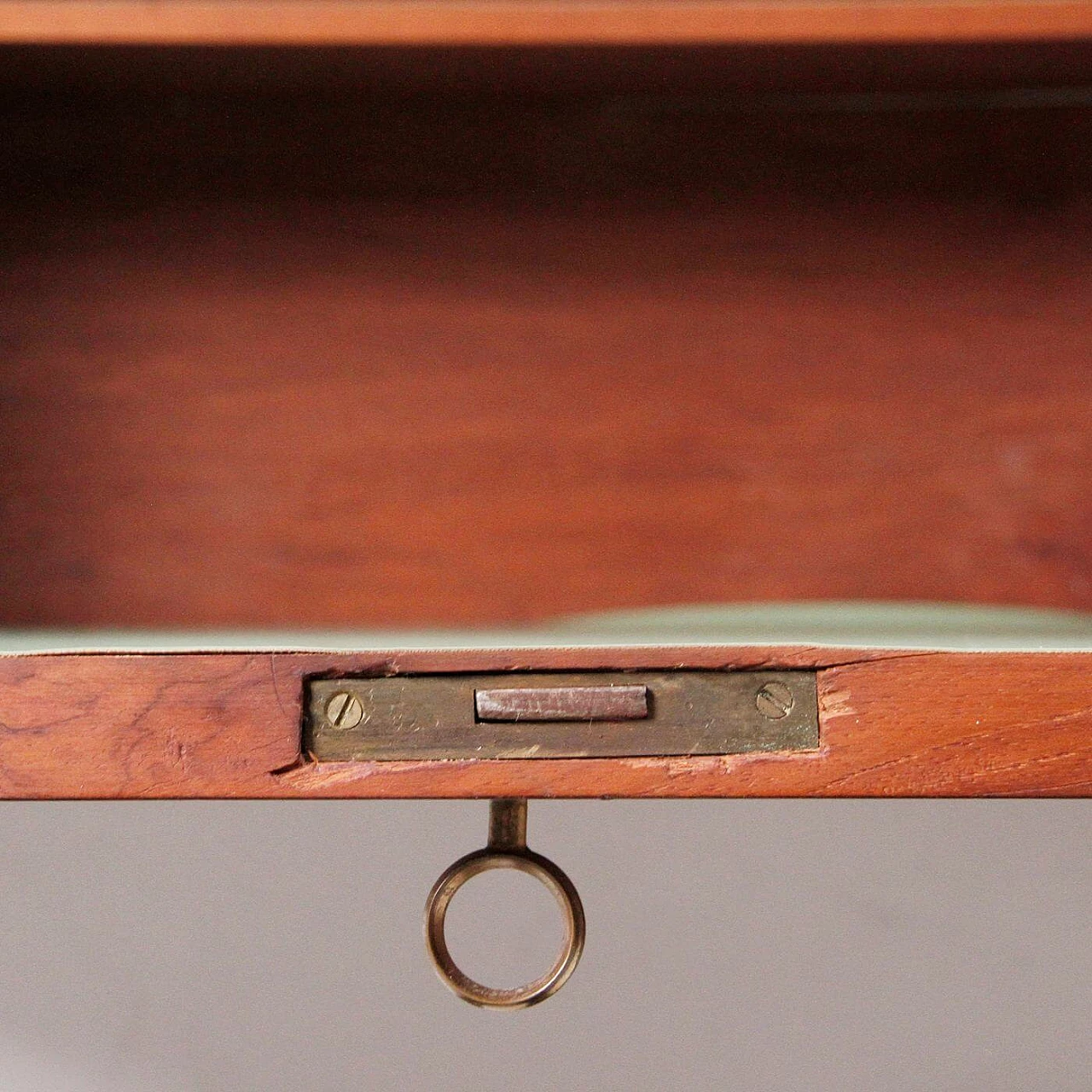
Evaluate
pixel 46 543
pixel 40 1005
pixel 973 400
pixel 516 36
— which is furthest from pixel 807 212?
pixel 40 1005

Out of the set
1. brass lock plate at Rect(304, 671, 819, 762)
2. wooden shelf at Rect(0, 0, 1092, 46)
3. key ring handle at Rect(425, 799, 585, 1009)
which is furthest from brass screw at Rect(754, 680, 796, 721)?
wooden shelf at Rect(0, 0, 1092, 46)

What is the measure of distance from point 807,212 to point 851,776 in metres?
0.43

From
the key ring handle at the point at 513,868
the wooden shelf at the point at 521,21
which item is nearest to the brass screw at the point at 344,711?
the key ring handle at the point at 513,868

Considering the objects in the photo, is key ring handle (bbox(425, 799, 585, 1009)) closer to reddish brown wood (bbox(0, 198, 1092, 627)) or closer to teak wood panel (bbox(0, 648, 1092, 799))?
teak wood panel (bbox(0, 648, 1092, 799))

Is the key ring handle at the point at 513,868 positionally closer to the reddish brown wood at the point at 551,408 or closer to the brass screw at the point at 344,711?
the brass screw at the point at 344,711

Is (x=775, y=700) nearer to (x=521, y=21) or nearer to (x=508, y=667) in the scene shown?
(x=508, y=667)

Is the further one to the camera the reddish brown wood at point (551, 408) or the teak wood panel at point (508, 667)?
the reddish brown wood at point (551, 408)

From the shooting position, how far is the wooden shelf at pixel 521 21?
512mm

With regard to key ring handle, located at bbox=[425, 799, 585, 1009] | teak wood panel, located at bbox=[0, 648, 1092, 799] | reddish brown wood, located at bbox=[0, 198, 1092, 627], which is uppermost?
reddish brown wood, located at bbox=[0, 198, 1092, 627]

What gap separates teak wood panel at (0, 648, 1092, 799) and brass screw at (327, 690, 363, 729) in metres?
0.01

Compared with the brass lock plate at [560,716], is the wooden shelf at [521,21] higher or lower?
higher

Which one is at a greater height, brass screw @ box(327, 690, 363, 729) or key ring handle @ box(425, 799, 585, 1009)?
brass screw @ box(327, 690, 363, 729)

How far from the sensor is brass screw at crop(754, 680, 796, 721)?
16.6 inches

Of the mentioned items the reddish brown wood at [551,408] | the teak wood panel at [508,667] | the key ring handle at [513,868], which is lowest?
the key ring handle at [513,868]
